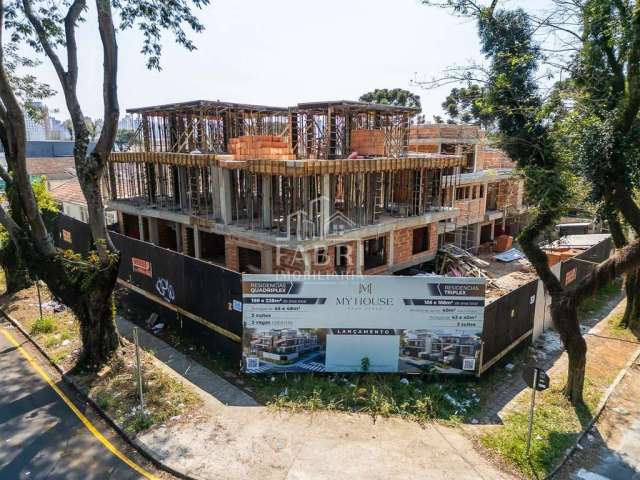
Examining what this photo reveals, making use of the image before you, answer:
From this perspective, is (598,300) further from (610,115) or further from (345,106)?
(345,106)

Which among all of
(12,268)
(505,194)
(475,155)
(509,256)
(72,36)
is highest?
(72,36)

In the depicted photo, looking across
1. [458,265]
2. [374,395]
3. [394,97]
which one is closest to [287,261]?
[374,395]

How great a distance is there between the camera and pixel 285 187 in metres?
14.9

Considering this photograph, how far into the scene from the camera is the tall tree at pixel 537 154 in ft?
29.1

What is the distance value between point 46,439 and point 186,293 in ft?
14.6

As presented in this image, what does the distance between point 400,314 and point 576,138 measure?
506cm

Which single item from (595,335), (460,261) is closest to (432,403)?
(595,335)

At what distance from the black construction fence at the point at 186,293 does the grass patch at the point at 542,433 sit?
5.70 meters

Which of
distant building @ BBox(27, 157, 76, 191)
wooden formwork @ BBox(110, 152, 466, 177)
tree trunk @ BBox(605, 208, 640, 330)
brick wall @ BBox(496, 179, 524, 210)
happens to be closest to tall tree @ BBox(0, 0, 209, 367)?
wooden formwork @ BBox(110, 152, 466, 177)

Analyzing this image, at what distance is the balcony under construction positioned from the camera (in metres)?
14.5

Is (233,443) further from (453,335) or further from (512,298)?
(512,298)

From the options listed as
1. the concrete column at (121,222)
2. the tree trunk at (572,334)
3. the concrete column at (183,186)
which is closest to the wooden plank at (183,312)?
the concrete column at (183,186)

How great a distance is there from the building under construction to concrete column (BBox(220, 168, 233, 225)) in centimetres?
6

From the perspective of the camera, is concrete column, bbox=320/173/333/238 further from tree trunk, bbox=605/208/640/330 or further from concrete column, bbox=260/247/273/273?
tree trunk, bbox=605/208/640/330
